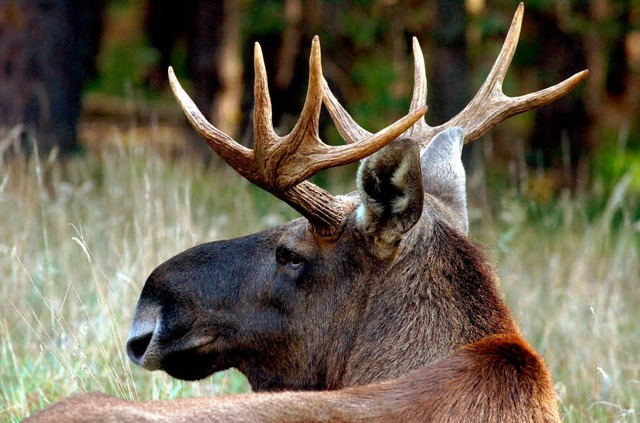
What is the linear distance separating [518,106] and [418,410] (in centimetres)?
237

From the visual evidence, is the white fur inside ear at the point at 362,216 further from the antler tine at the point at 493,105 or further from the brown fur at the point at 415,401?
→ the antler tine at the point at 493,105

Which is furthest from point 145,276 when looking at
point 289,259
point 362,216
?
point 362,216

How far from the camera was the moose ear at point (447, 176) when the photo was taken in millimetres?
5254

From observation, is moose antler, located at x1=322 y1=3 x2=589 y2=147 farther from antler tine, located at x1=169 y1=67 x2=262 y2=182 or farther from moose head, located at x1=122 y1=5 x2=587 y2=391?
antler tine, located at x1=169 y1=67 x2=262 y2=182

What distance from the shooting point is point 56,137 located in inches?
491

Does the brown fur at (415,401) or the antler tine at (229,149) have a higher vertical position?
the antler tine at (229,149)

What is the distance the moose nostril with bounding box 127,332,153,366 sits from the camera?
4.82 m

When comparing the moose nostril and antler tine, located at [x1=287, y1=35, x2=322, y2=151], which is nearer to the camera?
antler tine, located at [x1=287, y1=35, x2=322, y2=151]

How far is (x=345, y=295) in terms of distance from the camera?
472cm

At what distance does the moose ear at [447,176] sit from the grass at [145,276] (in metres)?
0.95

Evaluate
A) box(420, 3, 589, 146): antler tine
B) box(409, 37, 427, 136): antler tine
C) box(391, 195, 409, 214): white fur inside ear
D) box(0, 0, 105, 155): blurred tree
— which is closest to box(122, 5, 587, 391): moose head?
box(391, 195, 409, 214): white fur inside ear

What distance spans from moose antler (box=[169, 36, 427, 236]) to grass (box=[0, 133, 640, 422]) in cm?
107

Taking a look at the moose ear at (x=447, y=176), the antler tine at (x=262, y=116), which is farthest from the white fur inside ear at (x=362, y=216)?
the moose ear at (x=447, y=176)

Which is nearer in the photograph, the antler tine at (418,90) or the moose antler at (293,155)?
the moose antler at (293,155)
